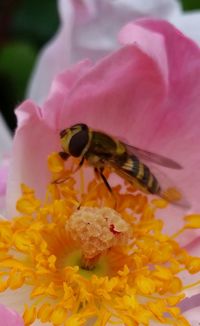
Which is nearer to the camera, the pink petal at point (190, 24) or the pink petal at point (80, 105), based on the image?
the pink petal at point (80, 105)

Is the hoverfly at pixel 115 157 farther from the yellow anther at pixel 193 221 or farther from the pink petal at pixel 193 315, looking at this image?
the pink petal at pixel 193 315

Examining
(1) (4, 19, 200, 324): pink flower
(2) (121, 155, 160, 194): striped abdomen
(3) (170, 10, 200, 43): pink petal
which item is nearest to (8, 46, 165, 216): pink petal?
(1) (4, 19, 200, 324): pink flower

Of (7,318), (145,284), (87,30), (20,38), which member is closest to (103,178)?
(145,284)

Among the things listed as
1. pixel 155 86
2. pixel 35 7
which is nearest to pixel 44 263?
pixel 155 86

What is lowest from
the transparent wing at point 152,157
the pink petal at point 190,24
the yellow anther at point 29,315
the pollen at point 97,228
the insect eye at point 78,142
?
the yellow anther at point 29,315

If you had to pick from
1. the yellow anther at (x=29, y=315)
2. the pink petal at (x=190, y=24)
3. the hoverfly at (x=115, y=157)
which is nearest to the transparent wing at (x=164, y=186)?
the hoverfly at (x=115, y=157)

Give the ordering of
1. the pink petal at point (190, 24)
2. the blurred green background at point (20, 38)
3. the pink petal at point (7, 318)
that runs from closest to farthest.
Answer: the pink petal at point (7, 318), the pink petal at point (190, 24), the blurred green background at point (20, 38)
